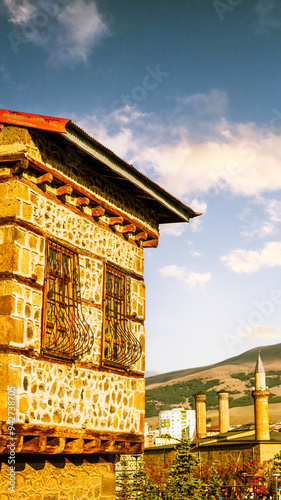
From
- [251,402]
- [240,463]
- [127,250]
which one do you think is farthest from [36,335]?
[251,402]

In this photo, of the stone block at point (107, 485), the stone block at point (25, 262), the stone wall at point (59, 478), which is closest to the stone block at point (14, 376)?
the stone wall at point (59, 478)

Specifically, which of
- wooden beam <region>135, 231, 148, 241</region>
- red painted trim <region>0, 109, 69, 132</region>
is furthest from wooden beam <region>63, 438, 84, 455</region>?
red painted trim <region>0, 109, 69, 132</region>

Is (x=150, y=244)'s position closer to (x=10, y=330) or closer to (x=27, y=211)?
(x=27, y=211)

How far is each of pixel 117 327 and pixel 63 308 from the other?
6.35 ft

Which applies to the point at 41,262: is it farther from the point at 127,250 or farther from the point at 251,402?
the point at 251,402

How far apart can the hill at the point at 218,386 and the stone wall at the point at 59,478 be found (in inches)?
3823

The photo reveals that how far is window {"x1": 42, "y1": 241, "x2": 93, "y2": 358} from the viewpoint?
9.33m

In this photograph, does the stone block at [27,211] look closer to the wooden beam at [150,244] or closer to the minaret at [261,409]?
the wooden beam at [150,244]

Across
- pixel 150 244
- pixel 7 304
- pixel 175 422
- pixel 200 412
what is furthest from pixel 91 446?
pixel 175 422

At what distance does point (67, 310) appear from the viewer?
32.4ft

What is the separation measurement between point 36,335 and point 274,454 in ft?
107

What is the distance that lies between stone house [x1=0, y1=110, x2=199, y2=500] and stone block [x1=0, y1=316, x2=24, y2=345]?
0.02 meters

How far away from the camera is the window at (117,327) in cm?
1109

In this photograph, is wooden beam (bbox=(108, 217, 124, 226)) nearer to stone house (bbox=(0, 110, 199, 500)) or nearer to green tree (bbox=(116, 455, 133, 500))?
stone house (bbox=(0, 110, 199, 500))
